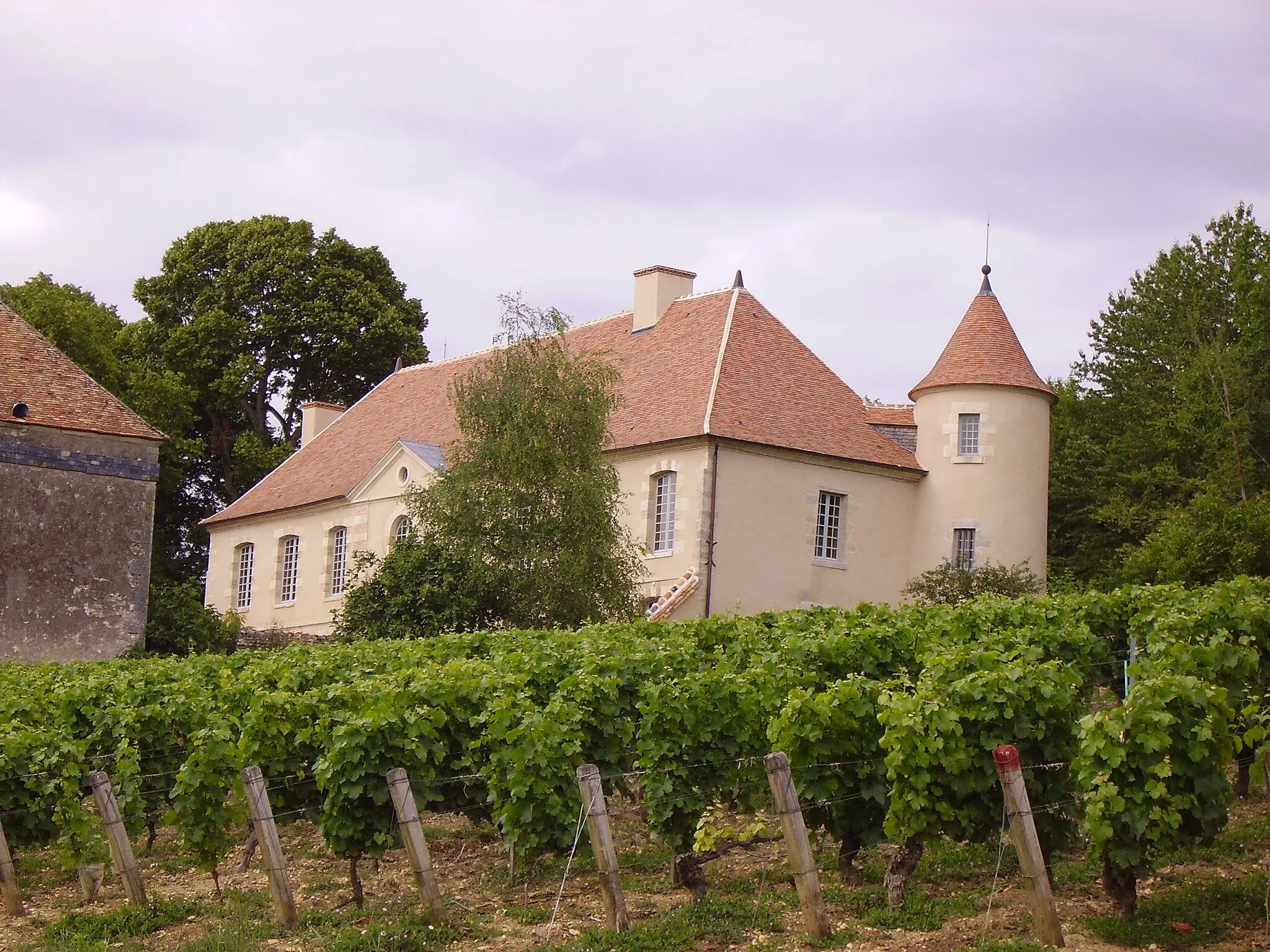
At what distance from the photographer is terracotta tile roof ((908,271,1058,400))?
27875 mm

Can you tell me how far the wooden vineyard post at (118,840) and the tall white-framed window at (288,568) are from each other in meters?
23.6

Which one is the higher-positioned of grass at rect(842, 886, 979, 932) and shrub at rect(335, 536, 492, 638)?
shrub at rect(335, 536, 492, 638)

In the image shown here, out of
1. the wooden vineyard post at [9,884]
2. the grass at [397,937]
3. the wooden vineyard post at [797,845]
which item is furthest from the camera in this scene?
the wooden vineyard post at [9,884]

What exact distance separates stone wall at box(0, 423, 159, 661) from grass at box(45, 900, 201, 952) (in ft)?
44.2

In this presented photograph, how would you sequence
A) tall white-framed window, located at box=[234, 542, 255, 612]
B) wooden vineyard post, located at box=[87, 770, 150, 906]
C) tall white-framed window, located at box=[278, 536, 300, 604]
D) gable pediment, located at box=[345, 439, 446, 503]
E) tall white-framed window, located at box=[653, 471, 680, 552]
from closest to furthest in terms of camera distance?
wooden vineyard post, located at box=[87, 770, 150, 906], tall white-framed window, located at box=[653, 471, 680, 552], gable pediment, located at box=[345, 439, 446, 503], tall white-framed window, located at box=[278, 536, 300, 604], tall white-framed window, located at box=[234, 542, 255, 612]

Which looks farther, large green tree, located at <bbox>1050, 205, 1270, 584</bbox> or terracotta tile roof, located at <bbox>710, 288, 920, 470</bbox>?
large green tree, located at <bbox>1050, 205, 1270, 584</bbox>

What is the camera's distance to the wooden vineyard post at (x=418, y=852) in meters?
10.2

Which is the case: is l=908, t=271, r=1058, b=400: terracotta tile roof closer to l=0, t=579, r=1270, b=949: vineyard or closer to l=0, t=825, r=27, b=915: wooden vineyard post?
l=0, t=579, r=1270, b=949: vineyard

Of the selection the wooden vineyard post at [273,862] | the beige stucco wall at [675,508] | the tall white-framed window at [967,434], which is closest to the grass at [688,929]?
the wooden vineyard post at [273,862]

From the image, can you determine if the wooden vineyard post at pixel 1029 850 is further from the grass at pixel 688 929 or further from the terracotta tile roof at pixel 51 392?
the terracotta tile roof at pixel 51 392

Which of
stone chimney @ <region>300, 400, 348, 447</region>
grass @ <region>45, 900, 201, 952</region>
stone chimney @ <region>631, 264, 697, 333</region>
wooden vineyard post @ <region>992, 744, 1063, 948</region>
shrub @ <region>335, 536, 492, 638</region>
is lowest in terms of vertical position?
grass @ <region>45, 900, 201, 952</region>

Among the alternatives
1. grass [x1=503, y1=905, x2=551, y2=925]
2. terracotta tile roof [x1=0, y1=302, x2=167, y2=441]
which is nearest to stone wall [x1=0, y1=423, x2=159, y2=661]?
terracotta tile roof [x1=0, y1=302, x2=167, y2=441]

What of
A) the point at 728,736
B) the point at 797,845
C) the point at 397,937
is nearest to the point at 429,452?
the point at 728,736

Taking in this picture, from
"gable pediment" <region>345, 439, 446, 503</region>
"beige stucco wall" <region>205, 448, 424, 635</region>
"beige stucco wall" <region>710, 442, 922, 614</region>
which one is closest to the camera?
"beige stucco wall" <region>710, 442, 922, 614</region>
